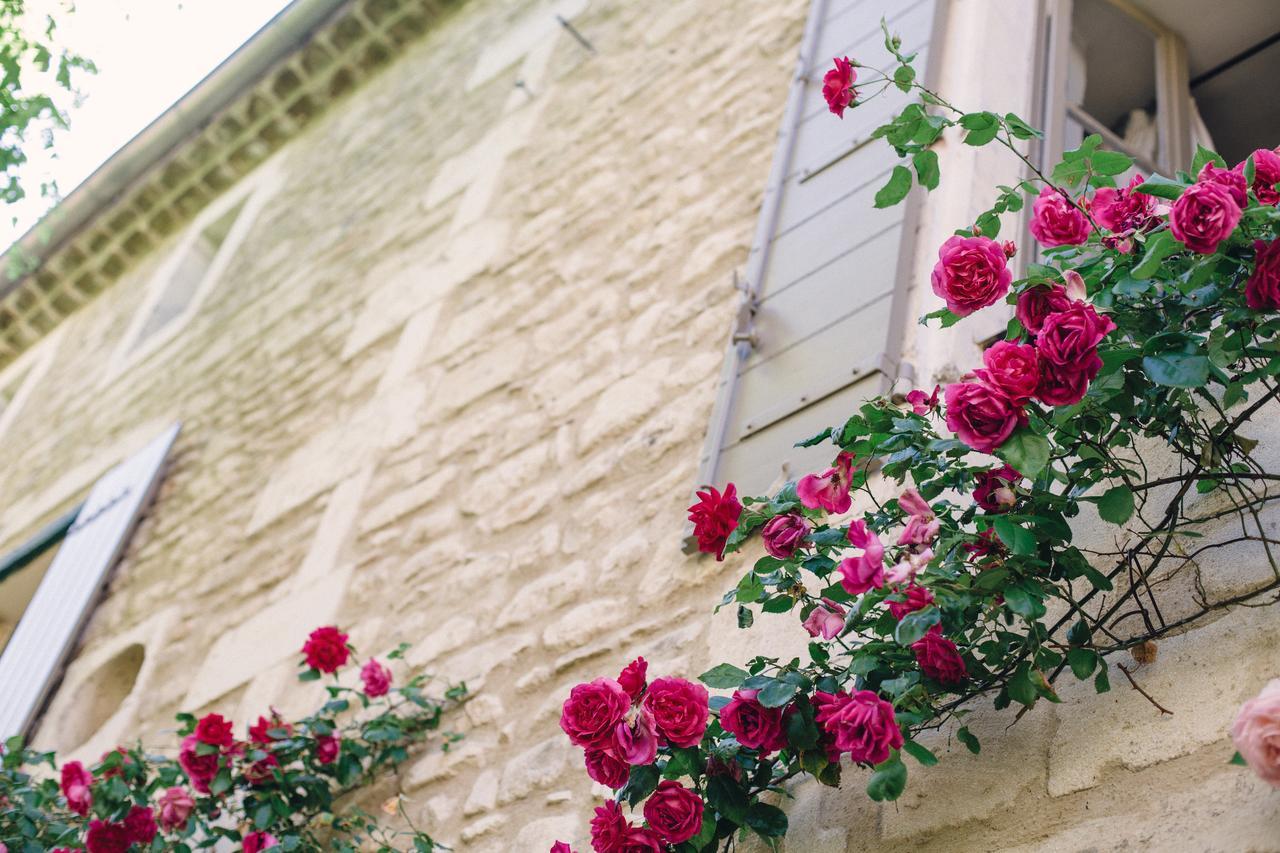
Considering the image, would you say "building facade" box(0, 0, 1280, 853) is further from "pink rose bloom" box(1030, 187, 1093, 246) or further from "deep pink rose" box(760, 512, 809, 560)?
"pink rose bloom" box(1030, 187, 1093, 246)

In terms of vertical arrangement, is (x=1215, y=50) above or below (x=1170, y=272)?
below

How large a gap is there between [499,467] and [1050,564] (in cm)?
186

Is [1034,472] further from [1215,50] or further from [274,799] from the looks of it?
[1215,50]

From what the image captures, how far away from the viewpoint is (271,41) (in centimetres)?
714

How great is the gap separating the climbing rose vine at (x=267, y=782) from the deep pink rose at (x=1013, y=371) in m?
1.61

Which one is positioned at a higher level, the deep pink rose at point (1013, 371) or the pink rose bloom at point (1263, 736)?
the deep pink rose at point (1013, 371)

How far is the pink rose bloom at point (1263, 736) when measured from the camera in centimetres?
121

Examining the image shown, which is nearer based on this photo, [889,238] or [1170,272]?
[1170,272]

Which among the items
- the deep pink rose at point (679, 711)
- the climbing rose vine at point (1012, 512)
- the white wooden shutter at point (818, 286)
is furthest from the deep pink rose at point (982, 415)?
the white wooden shutter at point (818, 286)

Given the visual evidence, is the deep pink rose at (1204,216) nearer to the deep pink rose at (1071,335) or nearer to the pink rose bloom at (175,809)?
the deep pink rose at (1071,335)

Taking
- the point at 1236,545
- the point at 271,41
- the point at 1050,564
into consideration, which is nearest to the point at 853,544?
the point at 1050,564

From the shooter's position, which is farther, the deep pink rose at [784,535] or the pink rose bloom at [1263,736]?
the deep pink rose at [784,535]

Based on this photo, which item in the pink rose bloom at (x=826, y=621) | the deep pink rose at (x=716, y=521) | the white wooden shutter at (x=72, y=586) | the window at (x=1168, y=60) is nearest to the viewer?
the pink rose bloom at (x=826, y=621)

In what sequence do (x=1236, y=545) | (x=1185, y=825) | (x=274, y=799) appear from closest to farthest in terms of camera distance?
1. (x=1185, y=825)
2. (x=1236, y=545)
3. (x=274, y=799)
